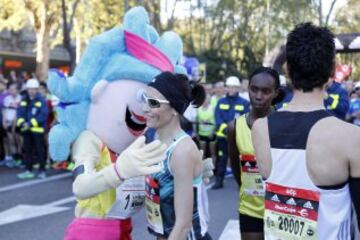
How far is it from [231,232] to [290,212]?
433cm

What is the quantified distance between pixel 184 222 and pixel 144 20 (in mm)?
1454

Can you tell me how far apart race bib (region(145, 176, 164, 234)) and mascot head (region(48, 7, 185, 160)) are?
1.87 feet

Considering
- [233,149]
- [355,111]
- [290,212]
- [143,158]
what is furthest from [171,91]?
[355,111]

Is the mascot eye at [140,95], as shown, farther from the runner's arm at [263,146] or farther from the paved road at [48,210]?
the paved road at [48,210]

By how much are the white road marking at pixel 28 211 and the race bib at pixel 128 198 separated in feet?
14.3

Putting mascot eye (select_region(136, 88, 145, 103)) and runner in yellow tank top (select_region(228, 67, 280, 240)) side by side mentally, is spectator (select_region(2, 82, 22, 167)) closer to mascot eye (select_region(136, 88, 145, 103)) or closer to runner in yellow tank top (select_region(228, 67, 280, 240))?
runner in yellow tank top (select_region(228, 67, 280, 240))

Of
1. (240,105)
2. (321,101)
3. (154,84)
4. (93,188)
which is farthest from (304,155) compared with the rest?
(240,105)

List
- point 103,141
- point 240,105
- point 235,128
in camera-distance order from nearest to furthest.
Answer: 1. point 103,141
2. point 235,128
3. point 240,105

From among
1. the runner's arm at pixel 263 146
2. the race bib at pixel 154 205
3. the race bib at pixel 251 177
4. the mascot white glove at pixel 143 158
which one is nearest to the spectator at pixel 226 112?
the race bib at pixel 251 177

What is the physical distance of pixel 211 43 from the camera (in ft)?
111

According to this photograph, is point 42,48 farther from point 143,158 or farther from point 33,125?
point 143,158

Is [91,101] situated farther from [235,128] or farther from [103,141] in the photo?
[235,128]

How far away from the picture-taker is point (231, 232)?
6.79 metres

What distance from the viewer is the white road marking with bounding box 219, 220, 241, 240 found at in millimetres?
6548
